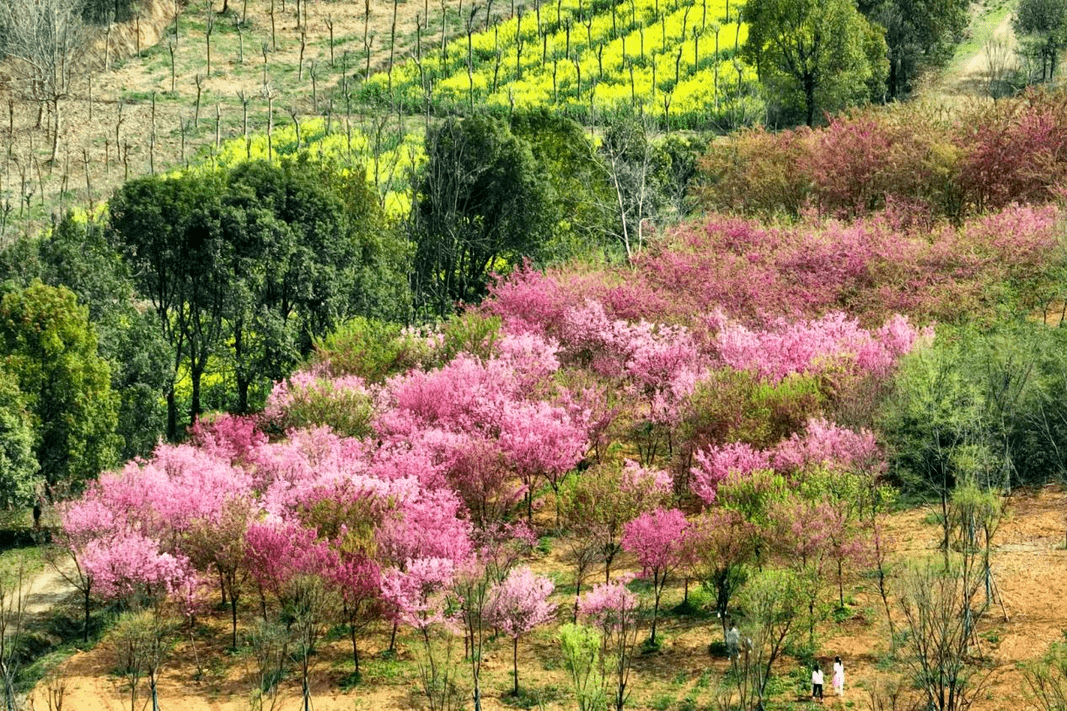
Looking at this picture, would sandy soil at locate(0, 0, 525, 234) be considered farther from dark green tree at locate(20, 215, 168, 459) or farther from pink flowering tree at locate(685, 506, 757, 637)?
pink flowering tree at locate(685, 506, 757, 637)

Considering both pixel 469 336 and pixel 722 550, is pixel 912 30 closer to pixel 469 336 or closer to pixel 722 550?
pixel 469 336

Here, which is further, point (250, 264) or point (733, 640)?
point (250, 264)

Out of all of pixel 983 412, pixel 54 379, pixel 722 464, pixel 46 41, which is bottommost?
pixel 722 464

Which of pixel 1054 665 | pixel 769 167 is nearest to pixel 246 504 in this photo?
pixel 1054 665

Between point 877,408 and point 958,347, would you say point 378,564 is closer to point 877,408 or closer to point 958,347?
point 877,408

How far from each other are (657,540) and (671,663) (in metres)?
3.13

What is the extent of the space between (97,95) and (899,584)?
281 ft

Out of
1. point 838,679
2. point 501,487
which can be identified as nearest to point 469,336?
point 501,487

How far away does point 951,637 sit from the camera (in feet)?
95.8

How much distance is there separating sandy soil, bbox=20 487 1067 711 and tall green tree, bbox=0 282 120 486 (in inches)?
328

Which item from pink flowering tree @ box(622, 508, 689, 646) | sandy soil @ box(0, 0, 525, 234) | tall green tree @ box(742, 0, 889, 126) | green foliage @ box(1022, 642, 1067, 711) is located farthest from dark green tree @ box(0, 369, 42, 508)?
tall green tree @ box(742, 0, 889, 126)

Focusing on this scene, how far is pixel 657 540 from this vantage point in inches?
1419

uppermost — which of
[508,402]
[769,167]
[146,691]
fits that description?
[769,167]

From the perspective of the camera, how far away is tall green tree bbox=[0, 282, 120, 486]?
44625 mm
